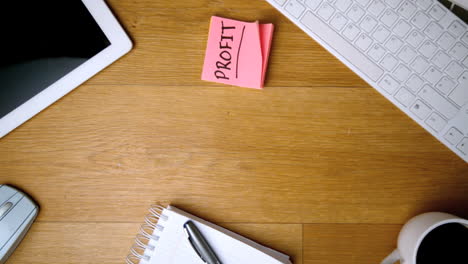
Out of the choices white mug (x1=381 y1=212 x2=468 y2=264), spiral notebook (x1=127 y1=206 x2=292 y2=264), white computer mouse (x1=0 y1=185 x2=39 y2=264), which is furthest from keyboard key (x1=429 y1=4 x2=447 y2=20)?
white computer mouse (x1=0 y1=185 x2=39 y2=264)

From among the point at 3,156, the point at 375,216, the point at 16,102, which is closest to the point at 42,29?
the point at 16,102

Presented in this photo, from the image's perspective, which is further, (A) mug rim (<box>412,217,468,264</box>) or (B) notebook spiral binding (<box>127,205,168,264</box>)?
(B) notebook spiral binding (<box>127,205,168,264</box>)

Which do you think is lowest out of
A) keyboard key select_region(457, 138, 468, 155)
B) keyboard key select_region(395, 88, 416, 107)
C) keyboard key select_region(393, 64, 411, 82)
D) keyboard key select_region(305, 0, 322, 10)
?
keyboard key select_region(457, 138, 468, 155)

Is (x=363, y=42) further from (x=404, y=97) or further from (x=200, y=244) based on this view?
(x=200, y=244)

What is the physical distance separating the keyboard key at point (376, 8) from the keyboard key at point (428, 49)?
87 mm

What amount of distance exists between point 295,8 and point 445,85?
0.88 ft

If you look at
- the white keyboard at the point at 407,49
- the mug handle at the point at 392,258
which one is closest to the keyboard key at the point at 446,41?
the white keyboard at the point at 407,49

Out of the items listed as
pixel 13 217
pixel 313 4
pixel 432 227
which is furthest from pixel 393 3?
pixel 13 217

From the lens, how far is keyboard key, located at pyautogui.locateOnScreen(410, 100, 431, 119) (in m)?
0.56

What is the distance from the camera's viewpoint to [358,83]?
0.59 metres

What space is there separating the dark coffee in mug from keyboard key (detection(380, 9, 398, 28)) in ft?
1.06

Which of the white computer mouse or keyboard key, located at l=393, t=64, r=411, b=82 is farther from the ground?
keyboard key, located at l=393, t=64, r=411, b=82

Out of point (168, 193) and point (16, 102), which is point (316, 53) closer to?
point (168, 193)

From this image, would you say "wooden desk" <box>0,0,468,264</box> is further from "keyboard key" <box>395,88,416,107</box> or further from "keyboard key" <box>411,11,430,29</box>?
"keyboard key" <box>411,11,430,29</box>
